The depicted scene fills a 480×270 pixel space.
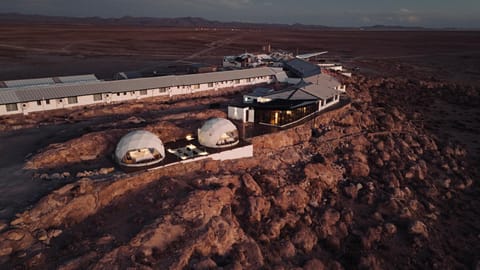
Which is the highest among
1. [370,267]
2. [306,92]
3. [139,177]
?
[306,92]

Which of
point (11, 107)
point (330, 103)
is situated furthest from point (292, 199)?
point (11, 107)

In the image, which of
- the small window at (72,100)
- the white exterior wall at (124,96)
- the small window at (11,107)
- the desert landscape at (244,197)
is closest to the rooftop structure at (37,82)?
the white exterior wall at (124,96)

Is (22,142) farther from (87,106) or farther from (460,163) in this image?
(460,163)

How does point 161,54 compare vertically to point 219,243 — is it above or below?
above

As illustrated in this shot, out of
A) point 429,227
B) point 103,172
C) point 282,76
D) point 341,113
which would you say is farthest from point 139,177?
point 282,76

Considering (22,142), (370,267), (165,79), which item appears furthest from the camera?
(165,79)

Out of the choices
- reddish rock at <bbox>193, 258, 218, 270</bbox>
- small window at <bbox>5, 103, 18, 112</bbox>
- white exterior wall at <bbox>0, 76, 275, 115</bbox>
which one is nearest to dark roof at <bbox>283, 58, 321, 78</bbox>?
white exterior wall at <bbox>0, 76, 275, 115</bbox>

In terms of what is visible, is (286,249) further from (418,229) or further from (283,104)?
(283,104)
